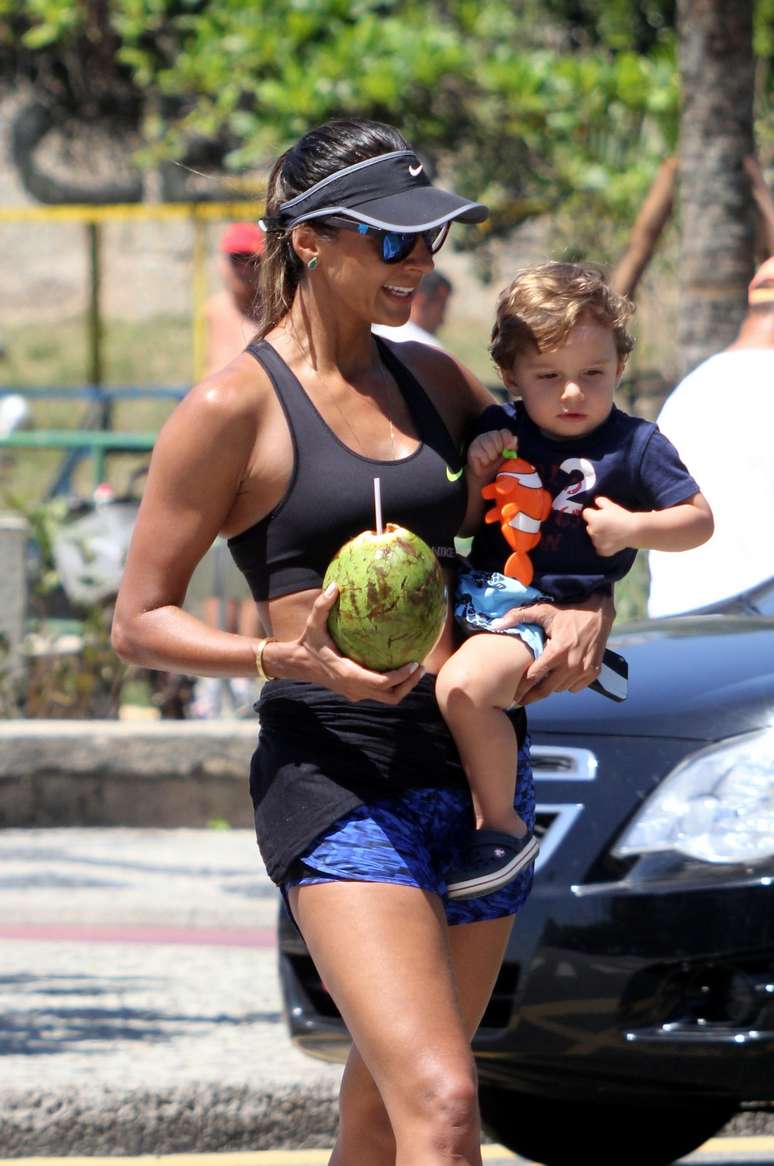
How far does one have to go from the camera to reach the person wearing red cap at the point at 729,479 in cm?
523

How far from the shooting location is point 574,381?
3.30 metres

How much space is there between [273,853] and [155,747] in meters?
5.06

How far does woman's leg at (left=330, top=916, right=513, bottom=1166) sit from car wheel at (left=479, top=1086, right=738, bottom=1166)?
147 centimetres

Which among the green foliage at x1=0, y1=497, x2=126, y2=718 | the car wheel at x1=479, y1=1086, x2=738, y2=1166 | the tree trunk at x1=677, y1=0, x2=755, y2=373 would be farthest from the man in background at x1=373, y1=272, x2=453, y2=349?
the car wheel at x1=479, y1=1086, x2=738, y2=1166

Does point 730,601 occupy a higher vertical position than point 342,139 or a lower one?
lower

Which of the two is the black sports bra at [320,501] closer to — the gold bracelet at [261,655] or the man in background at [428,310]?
the gold bracelet at [261,655]

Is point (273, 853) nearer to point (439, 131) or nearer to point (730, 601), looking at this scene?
point (730, 601)

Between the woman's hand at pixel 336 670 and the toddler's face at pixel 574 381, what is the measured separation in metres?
0.54

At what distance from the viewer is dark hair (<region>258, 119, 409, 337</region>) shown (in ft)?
10.5

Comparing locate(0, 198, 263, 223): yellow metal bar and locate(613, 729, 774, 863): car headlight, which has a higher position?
locate(613, 729, 774, 863): car headlight

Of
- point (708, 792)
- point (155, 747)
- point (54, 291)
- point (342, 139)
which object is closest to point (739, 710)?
point (708, 792)

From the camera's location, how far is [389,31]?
1169 cm

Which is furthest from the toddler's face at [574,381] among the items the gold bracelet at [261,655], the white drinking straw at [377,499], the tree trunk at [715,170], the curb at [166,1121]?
the tree trunk at [715,170]

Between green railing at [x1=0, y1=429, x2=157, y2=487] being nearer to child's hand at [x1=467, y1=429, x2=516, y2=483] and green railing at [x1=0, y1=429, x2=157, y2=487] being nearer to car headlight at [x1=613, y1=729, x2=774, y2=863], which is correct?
car headlight at [x1=613, y1=729, x2=774, y2=863]
